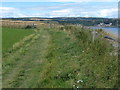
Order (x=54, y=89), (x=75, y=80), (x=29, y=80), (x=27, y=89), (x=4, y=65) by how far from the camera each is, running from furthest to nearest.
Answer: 1. (x=4, y=65)
2. (x=29, y=80)
3. (x=75, y=80)
4. (x=27, y=89)
5. (x=54, y=89)

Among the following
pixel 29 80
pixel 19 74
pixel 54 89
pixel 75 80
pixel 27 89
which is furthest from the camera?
pixel 19 74

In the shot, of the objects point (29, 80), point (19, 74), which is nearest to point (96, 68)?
point (29, 80)

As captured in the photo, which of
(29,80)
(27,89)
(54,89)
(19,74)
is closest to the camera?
(54,89)

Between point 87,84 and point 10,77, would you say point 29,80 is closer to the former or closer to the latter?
point 10,77

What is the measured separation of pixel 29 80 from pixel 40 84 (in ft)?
4.23

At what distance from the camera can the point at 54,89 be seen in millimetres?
8102

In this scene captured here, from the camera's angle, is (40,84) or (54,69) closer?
(40,84)

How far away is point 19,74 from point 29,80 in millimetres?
1188

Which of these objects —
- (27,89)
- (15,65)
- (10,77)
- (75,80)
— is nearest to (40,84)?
(27,89)

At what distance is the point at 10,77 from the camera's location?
10.8 metres

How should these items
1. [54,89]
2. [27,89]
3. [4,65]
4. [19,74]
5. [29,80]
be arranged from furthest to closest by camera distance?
1. [4,65]
2. [19,74]
3. [29,80]
4. [27,89]
5. [54,89]

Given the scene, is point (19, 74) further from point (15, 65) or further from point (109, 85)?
point (109, 85)

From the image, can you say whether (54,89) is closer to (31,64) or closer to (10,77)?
(10,77)

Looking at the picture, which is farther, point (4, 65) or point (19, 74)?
point (4, 65)
